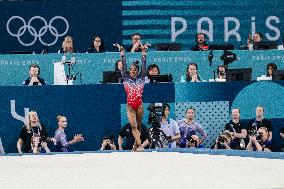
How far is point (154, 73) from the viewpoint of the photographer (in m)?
15.6

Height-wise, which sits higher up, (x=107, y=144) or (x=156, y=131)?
(x=156, y=131)

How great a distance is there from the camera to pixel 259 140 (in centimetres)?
1457

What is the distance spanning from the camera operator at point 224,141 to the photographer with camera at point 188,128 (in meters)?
0.25

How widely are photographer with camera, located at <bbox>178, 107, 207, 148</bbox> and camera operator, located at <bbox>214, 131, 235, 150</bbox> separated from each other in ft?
0.83

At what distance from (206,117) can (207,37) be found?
471 centimetres

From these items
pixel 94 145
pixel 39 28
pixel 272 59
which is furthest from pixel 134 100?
pixel 39 28

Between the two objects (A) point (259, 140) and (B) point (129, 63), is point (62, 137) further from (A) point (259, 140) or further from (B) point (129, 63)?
(A) point (259, 140)

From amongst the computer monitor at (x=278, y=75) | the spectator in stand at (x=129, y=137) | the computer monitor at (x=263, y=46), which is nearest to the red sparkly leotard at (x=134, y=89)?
the spectator in stand at (x=129, y=137)

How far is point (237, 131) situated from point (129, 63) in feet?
9.29

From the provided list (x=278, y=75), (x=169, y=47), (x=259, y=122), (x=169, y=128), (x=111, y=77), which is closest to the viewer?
(x=169, y=128)

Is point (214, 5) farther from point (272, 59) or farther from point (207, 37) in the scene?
point (272, 59)

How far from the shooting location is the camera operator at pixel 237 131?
47.8 feet

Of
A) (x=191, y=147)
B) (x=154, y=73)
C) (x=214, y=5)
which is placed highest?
(x=214, y=5)

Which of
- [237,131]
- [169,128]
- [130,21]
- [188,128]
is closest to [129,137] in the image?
[169,128]
